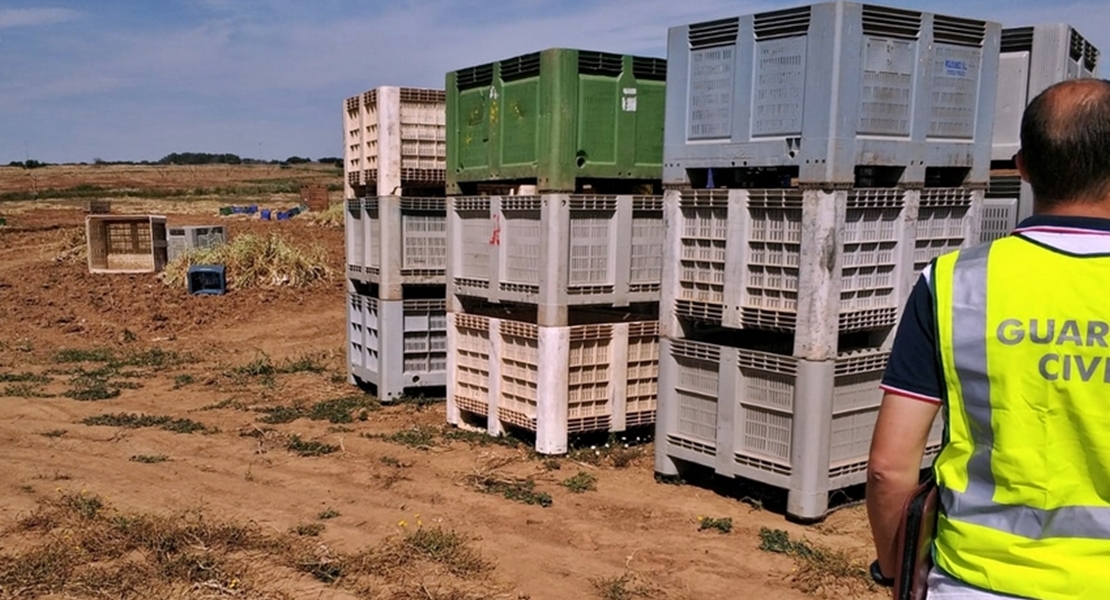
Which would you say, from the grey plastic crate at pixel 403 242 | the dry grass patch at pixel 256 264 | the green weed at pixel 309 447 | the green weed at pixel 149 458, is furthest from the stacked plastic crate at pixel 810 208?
the dry grass patch at pixel 256 264

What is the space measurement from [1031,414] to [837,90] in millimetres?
3802

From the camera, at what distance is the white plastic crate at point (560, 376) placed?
7227mm

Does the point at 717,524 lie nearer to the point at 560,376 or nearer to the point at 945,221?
the point at 560,376

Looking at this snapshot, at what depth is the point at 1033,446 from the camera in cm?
194

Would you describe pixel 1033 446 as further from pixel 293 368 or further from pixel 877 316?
pixel 293 368

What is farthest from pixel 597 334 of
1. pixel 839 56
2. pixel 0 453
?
pixel 0 453

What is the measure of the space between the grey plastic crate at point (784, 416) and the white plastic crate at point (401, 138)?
12.6ft

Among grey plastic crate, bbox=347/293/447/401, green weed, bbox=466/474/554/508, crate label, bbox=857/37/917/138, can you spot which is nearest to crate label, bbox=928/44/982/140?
crate label, bbox=857/37/917/138

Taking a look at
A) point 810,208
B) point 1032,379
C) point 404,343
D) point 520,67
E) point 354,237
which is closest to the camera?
point 1032,379

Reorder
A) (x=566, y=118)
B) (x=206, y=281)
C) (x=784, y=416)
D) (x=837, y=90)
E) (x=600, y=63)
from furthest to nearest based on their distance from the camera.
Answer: (x=206, y=281) < (x=600, y=63) < (x=566, y=118) < (x=784, y=416) < (x=837, y=90)

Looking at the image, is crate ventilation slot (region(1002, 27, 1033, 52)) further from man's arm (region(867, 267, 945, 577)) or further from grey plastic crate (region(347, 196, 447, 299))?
man's arm (region(867, 267, 945, 577))

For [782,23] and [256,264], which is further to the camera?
[256,264]

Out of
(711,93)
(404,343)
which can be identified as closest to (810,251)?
(711,93)

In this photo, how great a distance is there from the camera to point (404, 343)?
917 cm
